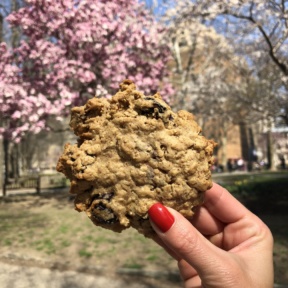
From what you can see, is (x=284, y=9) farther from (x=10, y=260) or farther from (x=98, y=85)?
(x=10, y=260)

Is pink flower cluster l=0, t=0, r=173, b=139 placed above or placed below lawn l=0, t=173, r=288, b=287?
above

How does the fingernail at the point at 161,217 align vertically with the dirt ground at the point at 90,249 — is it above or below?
above

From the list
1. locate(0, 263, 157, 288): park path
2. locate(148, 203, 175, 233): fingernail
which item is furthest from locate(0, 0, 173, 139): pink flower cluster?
locate(148, 203, 175, 233): fingernail

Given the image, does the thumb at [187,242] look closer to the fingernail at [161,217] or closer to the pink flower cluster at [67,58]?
the fingernail at [161,217]

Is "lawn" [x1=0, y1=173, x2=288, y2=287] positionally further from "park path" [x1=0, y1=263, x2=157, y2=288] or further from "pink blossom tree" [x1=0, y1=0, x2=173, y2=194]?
"pink blossom tree" [x1=0, y1=0, x2=173, y2=194]

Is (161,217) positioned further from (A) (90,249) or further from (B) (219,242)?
(A) (90,249)

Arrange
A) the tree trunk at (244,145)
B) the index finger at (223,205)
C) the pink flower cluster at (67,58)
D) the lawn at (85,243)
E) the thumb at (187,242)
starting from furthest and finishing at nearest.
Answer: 1. the tree trunk at (244,145)
2. the pink flower cluster at (67,58)
3. the lawn at (85,243)
4. the index finger at (223,205)
5. the thumb at (187,242)

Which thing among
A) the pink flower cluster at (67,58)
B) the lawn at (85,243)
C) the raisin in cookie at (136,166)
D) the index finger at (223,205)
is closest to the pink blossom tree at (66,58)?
the pink flower cluster at (67,58)
